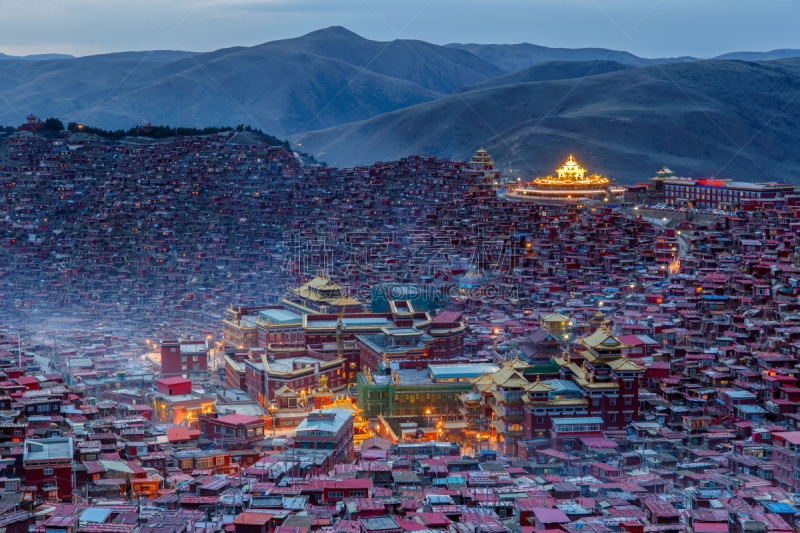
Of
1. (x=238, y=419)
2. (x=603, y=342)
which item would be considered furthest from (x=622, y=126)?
(x=238, y=419)

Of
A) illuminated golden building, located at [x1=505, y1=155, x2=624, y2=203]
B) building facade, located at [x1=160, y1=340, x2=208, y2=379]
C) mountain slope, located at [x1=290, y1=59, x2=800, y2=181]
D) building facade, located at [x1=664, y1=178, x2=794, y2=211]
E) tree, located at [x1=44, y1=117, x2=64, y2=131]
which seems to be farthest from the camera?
mountain slope, located at [x1=290, y1=59, x2=800, y2=181]

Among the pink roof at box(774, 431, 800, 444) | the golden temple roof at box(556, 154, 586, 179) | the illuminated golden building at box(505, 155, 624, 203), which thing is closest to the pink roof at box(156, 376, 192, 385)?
the pink roof at box(774, 431, 800, 444)

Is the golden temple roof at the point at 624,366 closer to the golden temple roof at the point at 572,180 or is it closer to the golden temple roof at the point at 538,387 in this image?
the golden temple roof at the point at 538,387

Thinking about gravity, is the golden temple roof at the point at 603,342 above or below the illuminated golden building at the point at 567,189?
below

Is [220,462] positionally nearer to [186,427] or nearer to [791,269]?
[186,427]

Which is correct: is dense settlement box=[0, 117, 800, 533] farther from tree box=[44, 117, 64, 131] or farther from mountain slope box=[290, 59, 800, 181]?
mountain slope box=[290, 59, 800, 181]

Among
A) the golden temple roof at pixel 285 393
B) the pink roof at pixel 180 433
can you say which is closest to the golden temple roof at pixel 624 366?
the golden temple roof at pixel 285 393

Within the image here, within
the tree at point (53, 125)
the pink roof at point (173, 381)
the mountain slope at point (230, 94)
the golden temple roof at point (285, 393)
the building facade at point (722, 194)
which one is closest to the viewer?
the golden temple roof at point (285, 393)
